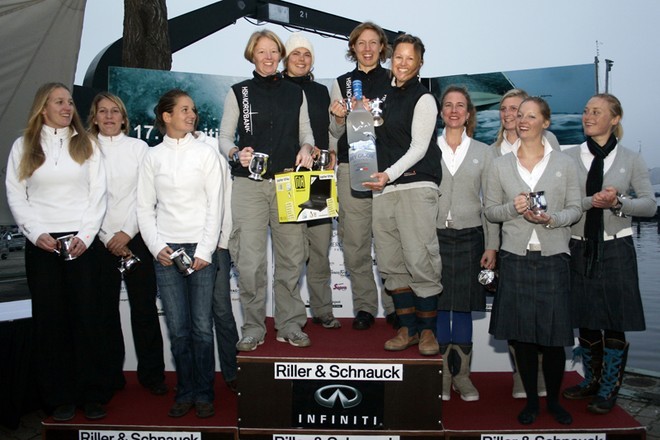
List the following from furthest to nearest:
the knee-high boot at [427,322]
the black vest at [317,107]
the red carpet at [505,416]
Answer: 1. the black vest at [317,107]
2. the knee-high boot at [427,322]
3. the red carpet at [505,416]

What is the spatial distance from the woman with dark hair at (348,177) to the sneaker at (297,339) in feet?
1.70

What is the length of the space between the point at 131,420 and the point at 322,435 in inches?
42.3

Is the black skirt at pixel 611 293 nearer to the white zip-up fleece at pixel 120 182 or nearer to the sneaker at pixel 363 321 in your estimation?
the sneaker at pixel 363 321

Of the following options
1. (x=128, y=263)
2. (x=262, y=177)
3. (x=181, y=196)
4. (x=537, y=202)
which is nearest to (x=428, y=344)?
(x=537, y=202)

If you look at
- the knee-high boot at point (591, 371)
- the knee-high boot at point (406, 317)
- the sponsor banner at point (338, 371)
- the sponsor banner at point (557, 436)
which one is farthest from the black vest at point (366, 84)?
the knee-high boot at point (591, 371)

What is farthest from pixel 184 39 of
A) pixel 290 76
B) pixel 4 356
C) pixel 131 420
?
pixel 131 420

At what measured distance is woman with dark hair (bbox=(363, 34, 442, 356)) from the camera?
2.98 metres

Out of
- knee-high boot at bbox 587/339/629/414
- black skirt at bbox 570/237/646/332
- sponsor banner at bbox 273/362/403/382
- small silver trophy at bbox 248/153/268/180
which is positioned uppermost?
small silver trophy at bbox 248/153/268/180

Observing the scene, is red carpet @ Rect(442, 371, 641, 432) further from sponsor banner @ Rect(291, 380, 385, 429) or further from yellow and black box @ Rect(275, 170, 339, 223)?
yellow and black box @ Rect(275, 170, 339, 223)

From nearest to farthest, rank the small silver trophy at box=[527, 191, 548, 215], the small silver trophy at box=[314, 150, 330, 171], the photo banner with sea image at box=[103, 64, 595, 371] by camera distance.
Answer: the small silver trophy at box=[527, 191, 548, 215] → the small silver trophy at box=[314, 150, 330, 171] → the photo banner with sea image at box=[103, 64, 595, 371]

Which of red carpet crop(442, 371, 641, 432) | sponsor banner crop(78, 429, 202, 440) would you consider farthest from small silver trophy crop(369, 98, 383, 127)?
sponsor banner crop(78, 429, 202, 440)

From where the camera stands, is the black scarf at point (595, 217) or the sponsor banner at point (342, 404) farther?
the black scarf at point (595, 217)

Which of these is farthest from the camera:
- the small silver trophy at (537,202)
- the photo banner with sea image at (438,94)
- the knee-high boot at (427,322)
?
the photo banner with sea image at (438,94)

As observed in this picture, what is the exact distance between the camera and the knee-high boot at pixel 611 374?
3125 millimetres
